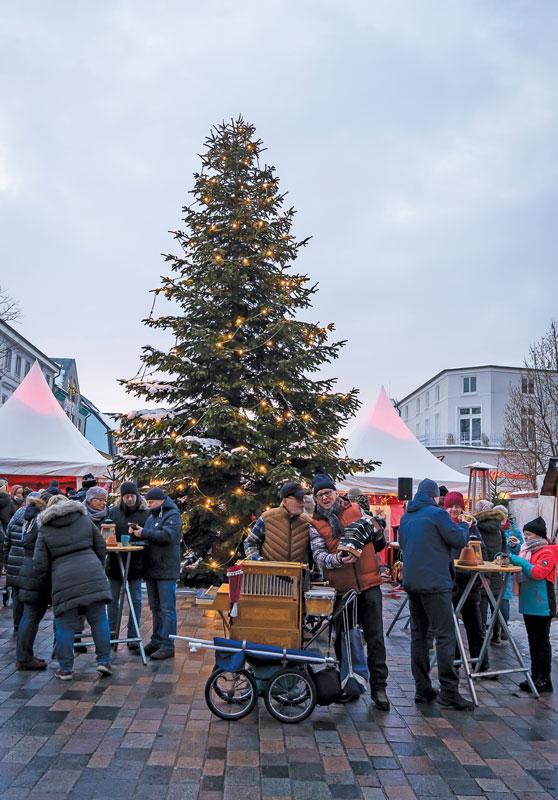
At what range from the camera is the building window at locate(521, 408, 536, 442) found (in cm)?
2883

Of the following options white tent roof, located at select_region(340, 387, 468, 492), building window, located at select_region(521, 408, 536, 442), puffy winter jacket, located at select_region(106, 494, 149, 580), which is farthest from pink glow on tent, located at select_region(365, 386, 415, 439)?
building window, located at select_region(521, 408, 536, 442)

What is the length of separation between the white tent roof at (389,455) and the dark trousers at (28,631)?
9820 millimetres

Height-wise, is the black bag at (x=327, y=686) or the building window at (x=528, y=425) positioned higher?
the building window at (x=528, y=425)

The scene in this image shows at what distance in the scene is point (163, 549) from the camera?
7.18m

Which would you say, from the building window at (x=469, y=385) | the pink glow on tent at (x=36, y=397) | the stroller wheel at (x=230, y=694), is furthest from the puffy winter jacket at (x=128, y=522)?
the building window at (x=469, y=385)

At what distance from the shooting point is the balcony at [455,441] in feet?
164

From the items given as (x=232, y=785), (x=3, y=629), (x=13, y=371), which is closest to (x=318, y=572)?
(x=232, y=785)

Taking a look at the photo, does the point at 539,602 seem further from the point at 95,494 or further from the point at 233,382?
the point at 233,382

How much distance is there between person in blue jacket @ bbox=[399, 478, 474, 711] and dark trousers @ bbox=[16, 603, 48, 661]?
357 cm

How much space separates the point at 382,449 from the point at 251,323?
20.3 feet

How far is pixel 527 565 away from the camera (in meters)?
6.24

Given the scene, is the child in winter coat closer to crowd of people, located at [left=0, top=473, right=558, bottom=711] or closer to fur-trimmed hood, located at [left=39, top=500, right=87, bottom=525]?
crowd of people, located at [left=0, top=473, right=558, bottom=711]

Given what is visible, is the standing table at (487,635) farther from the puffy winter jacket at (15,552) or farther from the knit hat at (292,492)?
the puffy winter jacket at (15,552)

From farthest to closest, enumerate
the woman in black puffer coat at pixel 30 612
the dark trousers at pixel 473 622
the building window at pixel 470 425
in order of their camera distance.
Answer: the building window at pixel 470 425 → the dark trousers at pixel 473 622 → the woman in black puffer coat at pixel 30 612
